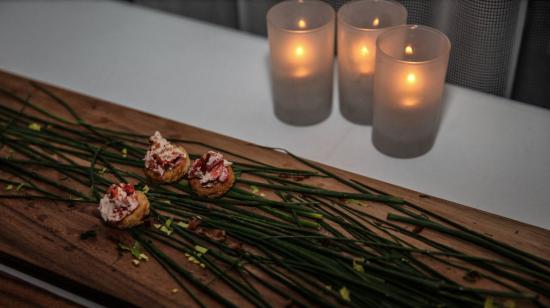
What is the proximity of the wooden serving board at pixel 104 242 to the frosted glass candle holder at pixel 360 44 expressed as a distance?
0.63 feet

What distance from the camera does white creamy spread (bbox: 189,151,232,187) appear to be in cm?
97

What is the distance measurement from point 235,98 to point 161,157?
1.03 ft

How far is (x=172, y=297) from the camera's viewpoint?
2.80 ft

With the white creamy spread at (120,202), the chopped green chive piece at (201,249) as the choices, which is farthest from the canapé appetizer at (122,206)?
the chopped green chive piece at (201,249)

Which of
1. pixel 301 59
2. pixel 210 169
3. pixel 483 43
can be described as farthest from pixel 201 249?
pixel 483 43

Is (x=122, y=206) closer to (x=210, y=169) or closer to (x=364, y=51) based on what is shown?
(x=210, y=169)

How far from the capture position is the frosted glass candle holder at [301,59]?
1084 mm

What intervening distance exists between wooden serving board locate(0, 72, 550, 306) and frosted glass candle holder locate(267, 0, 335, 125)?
0.44ft

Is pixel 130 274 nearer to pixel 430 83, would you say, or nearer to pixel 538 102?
pixel 430 83

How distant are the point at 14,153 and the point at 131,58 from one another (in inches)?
15.2

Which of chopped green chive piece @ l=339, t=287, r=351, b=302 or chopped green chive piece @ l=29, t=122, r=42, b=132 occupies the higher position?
chopped green chive piece @ l=29, t=122, r=42, b=132

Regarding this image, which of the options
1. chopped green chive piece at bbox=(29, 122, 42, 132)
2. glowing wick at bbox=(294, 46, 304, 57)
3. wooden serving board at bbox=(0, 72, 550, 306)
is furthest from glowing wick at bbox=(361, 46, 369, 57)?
chopped green chive piece at bbox=(29, 122, 42, 132)

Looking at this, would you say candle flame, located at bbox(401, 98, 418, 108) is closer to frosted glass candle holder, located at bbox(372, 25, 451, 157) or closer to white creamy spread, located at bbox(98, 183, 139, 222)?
frosted glass candle holder, located at bbox(372, 25, 451, 157)

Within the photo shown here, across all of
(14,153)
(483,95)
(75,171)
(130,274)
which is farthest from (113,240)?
(483,95)
